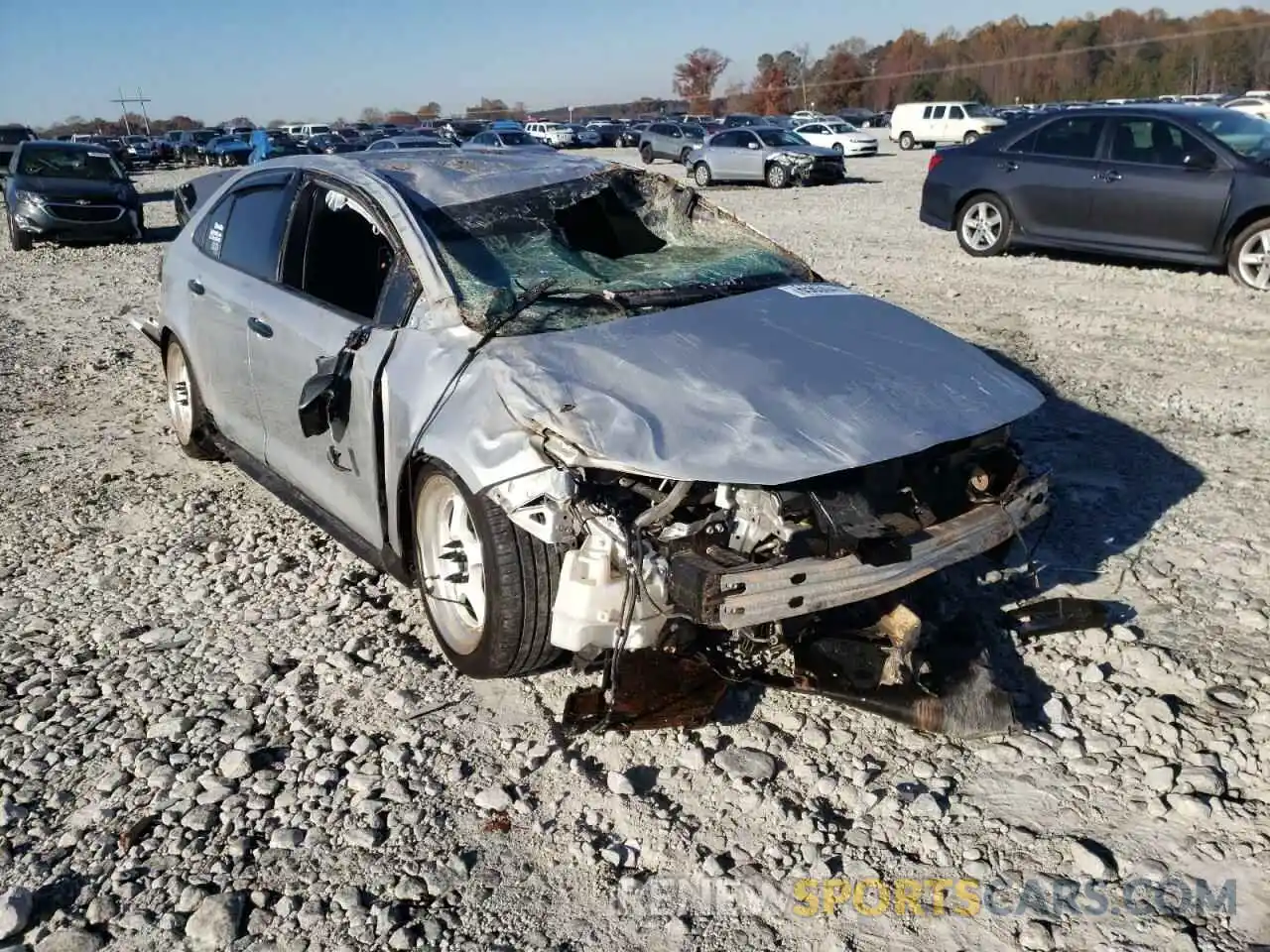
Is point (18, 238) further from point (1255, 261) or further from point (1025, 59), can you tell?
point (1025, 59)

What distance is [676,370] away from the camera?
3484mm

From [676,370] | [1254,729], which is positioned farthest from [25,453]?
[1254,729]

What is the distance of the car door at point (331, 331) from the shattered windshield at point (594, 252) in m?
0.27

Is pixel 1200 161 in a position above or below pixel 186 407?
above

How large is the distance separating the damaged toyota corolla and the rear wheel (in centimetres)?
700

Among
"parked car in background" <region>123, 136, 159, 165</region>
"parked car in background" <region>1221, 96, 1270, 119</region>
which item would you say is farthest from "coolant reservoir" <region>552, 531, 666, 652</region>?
"parked car in background" <region>123, 136, 159, 165</region>

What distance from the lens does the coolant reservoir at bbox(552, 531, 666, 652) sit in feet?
10.2

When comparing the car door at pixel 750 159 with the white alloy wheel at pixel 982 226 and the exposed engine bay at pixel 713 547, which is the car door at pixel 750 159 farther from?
the exposed engine bay at pixel 713 547

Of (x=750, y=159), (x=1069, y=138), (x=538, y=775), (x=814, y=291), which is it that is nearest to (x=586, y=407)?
(x=538, y=775)

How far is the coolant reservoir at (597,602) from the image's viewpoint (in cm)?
309

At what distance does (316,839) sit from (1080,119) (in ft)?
35.0

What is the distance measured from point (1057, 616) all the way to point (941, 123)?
132 feet

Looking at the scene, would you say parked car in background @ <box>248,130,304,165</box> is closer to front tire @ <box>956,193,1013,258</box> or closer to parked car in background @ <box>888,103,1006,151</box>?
parked car in background @ <box>888,103,1006,151</box>

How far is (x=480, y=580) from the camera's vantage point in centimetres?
351
